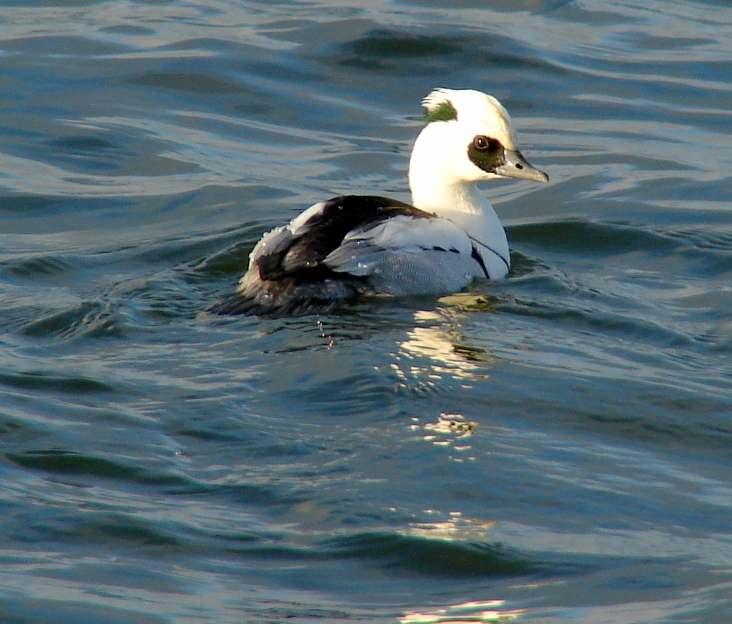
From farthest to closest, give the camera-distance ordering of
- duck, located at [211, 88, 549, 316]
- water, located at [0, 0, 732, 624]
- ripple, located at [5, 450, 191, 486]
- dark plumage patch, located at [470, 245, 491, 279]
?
dark plumage patch, located at [470, 245, 491, 279], duck, located at [211, 88, 549, 316], ripple, located at [5, 450, 191, 486], water, located at [0, 0, 732, 624]

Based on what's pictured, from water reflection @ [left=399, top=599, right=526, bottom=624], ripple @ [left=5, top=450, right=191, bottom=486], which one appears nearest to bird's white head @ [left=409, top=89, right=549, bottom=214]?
ripple @ [left=5, top=450, right=191, bottom=486]

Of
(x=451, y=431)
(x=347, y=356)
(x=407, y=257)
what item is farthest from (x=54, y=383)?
(x=407, y=257)

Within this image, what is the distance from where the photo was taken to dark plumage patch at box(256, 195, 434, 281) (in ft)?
28.7

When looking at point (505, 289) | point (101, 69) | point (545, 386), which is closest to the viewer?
point (545, 386)

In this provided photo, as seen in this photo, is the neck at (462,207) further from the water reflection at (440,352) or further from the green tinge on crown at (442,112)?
the water reflection at (440,352)

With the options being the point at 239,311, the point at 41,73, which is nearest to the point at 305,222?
the point at 239,311

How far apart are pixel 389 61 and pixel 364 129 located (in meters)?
1.84

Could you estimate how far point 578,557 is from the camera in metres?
5.91

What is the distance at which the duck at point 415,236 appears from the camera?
8.75 metres

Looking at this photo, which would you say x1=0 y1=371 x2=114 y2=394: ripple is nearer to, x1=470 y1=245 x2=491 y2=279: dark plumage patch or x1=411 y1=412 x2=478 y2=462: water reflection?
x1=411 y1=412 x2=478 y2=462: water reflection

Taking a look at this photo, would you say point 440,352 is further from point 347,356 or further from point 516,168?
point 516,168

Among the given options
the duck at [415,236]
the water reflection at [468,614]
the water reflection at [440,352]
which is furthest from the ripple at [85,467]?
the duck at [415,236]

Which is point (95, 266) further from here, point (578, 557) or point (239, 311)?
point (578, 557)

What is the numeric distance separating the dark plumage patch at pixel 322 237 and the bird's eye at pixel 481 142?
2.59 feet
